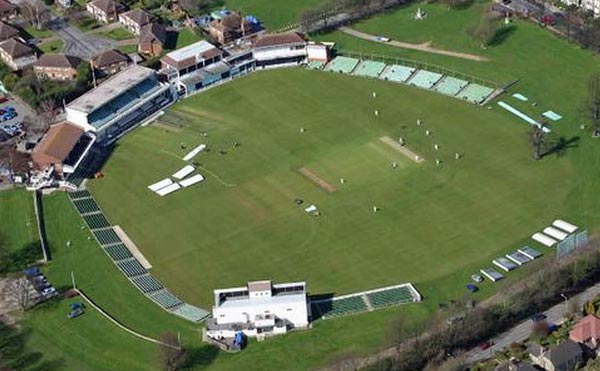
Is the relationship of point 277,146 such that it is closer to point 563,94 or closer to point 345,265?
point 345,265

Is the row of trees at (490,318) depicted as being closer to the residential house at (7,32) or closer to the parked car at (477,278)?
the parked car at (477,278)

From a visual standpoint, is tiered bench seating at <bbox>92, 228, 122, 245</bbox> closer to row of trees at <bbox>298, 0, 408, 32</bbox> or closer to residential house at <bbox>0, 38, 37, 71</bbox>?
residential house at <bbox>0, 38, 37, 71</bbox>

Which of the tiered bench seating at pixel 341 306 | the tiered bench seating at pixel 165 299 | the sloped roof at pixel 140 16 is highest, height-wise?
the sloped roof at pixel 140 16

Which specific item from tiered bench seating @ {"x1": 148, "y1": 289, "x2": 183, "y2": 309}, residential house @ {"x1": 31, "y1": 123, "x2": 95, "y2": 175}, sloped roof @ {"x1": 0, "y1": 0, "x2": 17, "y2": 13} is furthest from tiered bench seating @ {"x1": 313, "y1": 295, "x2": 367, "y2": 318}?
sloped roof @ {"x1": 0, "y1": 0, "x2": 17, "y2": 13}

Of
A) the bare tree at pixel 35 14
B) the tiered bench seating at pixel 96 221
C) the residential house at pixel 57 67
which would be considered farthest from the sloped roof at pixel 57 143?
the bare tree at pixel 35 14

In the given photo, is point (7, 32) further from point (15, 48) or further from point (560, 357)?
point (560, 357)

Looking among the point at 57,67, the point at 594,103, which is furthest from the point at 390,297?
the point at 57,67
